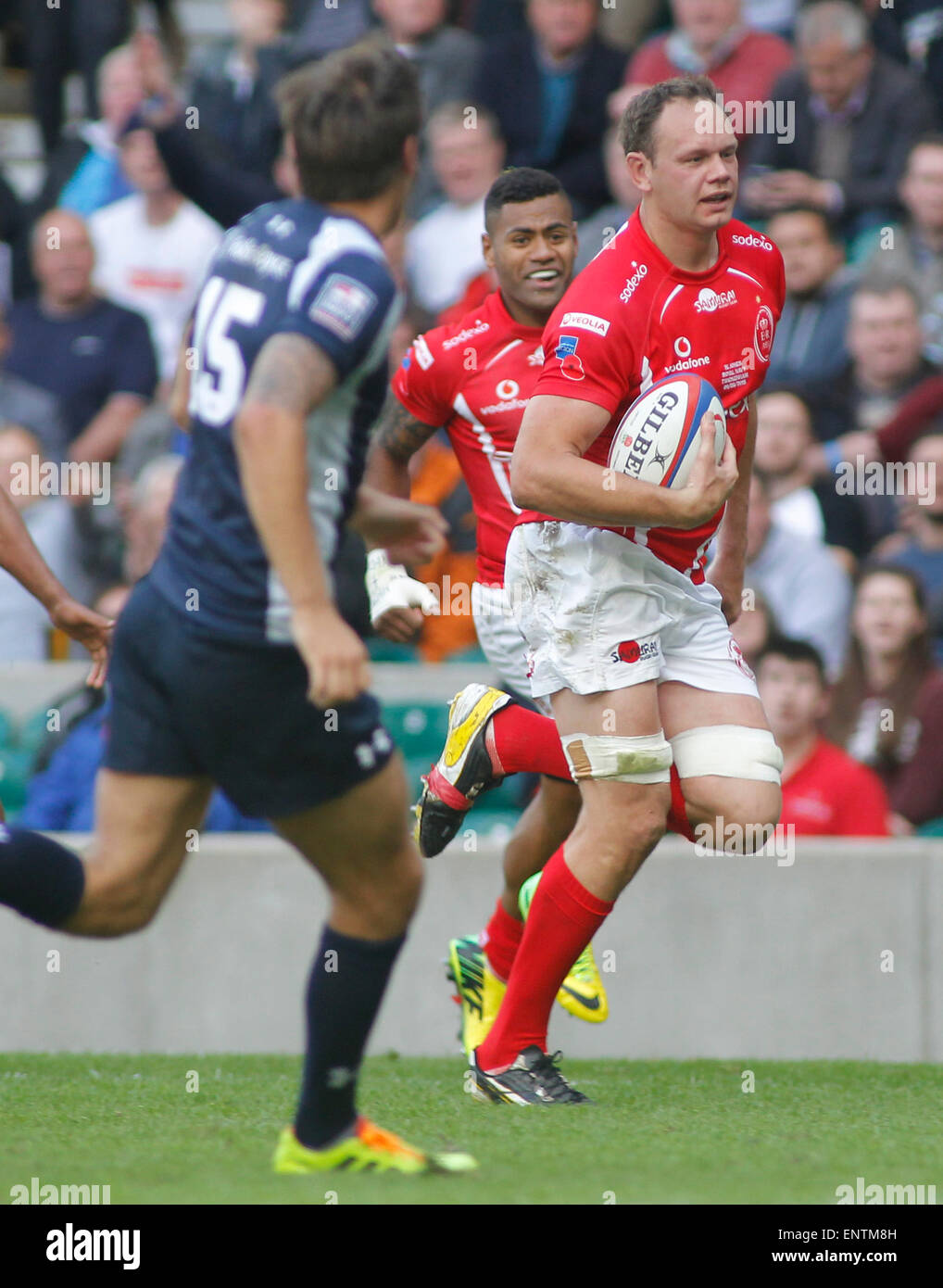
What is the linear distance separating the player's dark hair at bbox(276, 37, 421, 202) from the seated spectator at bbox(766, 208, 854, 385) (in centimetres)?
644

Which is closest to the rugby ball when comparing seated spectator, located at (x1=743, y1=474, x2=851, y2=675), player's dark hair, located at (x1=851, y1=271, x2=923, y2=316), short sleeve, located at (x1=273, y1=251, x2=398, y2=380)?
short sleeve, located at (x1=273, y1=251, x2=398, y2=380)

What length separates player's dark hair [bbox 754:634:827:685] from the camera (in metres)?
7.95

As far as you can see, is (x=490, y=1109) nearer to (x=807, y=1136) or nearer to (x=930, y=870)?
(x=807, y=1136)

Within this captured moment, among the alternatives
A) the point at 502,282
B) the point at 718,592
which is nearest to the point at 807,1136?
the point at 718,592

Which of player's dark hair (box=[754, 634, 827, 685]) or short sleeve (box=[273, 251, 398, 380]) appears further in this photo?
player's dark hair (box=[754, 634, 827, 685])

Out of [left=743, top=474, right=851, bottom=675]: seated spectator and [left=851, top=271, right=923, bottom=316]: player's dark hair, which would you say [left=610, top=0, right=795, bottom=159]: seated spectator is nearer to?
[left=851, top=271, right=923, bottom=316]: player's dark hair

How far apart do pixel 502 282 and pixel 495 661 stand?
119cm

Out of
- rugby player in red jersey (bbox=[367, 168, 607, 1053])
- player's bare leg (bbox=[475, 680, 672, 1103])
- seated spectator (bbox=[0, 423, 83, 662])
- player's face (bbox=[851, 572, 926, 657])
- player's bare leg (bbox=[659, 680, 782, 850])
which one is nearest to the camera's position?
player's bare leg (bbox=[475, 680, 672, 1103])

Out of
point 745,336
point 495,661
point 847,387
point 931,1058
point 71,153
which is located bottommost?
point 931,1058

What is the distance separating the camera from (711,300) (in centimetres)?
509

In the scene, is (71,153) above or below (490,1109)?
above

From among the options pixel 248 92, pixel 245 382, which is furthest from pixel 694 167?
pixel 248 92

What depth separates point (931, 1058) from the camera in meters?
7.34

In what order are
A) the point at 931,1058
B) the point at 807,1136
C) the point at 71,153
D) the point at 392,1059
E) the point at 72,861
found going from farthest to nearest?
1. the point at 71,153
2. the point at 931,1058
3. the point at 392,1059
4. the point at 807,1136
5. the point at 72,861
